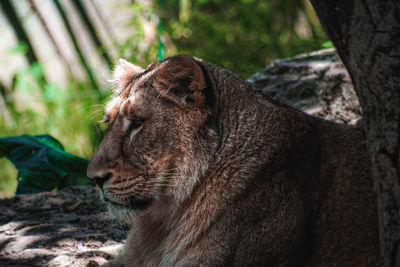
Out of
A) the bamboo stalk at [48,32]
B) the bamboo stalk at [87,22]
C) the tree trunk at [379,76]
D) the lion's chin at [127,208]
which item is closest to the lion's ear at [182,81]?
the lion's chin at [127,208]

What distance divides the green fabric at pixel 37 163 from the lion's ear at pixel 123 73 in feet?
6.51

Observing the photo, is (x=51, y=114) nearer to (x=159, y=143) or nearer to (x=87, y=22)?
(x=87, y=22)

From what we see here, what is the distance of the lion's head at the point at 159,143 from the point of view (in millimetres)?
3125

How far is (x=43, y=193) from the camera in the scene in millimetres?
5270

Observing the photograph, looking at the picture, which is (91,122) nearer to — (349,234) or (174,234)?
(174,234)

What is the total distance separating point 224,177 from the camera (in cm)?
314

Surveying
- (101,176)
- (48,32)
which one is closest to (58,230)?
(101,176)

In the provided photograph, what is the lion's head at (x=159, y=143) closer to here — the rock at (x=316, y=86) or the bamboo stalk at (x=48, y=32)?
the rock at (x=316, y=86)

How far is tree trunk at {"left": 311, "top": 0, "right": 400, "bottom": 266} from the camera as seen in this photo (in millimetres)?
2393

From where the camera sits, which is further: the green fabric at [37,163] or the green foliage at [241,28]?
the green foliage at [241,28]

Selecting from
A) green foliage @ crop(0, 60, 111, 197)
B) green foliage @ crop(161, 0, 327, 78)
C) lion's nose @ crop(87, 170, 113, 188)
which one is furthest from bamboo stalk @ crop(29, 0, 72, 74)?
lion's nose @ crop(87, 170, 113, 188)

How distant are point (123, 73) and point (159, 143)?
2.85 feet

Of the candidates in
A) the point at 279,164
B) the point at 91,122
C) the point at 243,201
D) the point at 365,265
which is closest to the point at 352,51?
the point at 279,164

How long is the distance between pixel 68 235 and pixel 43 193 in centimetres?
113
